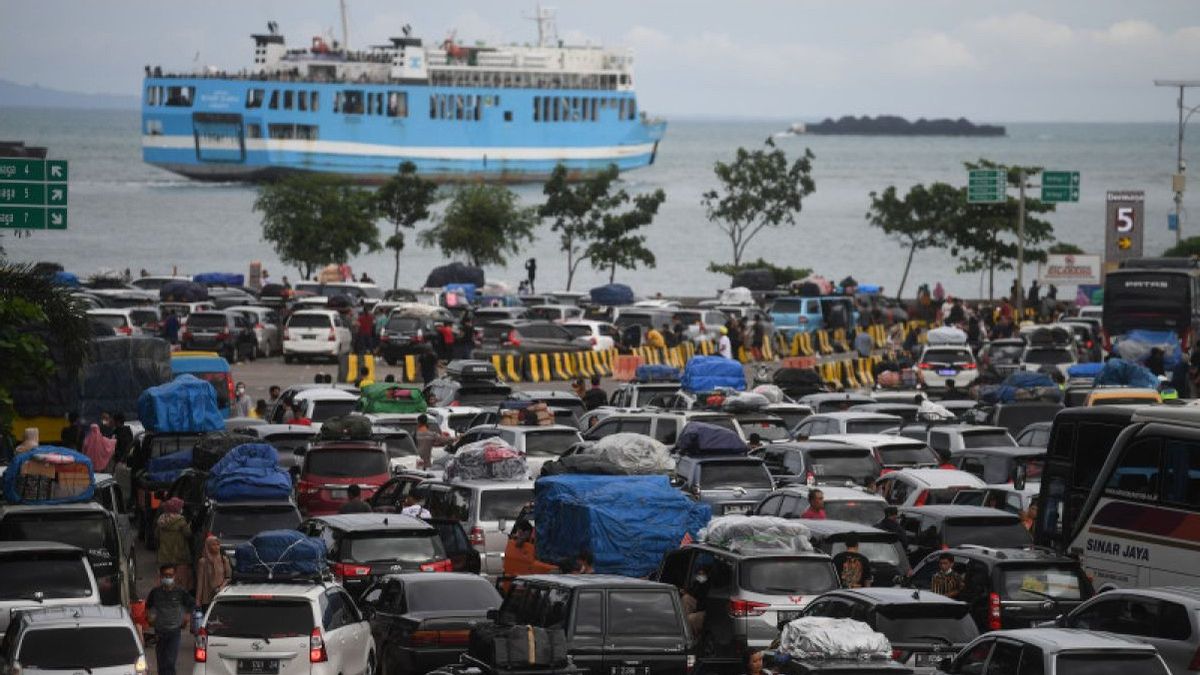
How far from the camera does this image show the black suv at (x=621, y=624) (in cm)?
1529

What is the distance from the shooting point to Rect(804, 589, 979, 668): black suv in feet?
50.3

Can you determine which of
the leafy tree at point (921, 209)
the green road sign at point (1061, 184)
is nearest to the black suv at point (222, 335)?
the green road sign at point (1061, 184)

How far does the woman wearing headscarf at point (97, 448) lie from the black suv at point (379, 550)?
9820 mm

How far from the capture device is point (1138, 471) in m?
18.9

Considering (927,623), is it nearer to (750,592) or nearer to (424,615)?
(750,592)

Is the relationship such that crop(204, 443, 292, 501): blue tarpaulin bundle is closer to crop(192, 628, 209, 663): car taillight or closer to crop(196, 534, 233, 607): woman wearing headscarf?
crop(196, 534, 233, 607): woman wearing headscarf

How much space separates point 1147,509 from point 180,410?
15.6 metres

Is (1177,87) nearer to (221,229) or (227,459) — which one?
(227,459)

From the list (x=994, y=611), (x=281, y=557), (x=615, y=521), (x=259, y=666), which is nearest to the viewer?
(x=259, y=666)

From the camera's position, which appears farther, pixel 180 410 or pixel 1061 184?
pixel 1061 184

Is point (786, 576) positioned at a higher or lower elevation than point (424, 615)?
higher

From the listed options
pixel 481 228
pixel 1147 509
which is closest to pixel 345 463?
pixel 1147 509

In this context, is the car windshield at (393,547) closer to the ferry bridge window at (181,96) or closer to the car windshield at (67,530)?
the car windshield at (67,530)

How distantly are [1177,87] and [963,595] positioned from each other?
5333 centimetres
